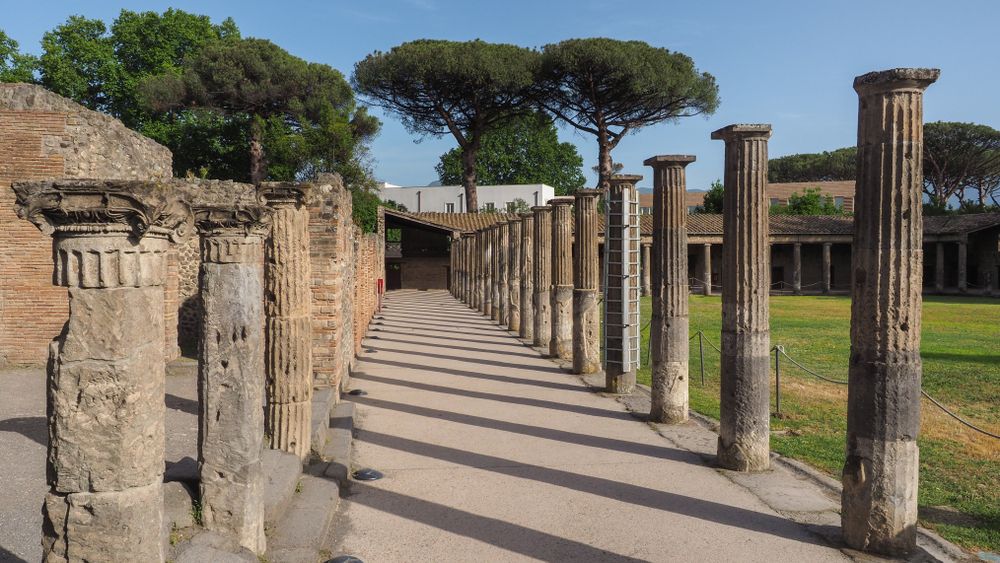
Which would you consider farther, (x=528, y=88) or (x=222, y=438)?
(x=528, y=88)

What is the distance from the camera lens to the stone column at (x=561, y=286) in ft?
43.3

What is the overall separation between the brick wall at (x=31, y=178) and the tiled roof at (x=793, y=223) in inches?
957

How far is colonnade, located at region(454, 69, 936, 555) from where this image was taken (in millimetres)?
4695

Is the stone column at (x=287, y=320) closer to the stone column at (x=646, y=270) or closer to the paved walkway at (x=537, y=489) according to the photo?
the paved walkway at (x=537, y=489)

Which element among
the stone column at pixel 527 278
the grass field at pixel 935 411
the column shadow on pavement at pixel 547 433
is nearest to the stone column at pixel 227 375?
the column shadow on pavement at pixel 547 433

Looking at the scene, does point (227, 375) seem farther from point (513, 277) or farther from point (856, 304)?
point (513, 277)

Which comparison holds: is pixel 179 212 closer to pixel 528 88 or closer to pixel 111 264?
pixel 111 264

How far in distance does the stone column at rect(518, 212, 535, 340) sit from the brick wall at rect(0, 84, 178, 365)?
29.5 feet

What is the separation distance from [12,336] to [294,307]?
6.75 metres

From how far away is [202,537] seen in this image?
3.90 metres

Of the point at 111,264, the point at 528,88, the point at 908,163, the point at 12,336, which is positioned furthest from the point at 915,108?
the point at 528,88

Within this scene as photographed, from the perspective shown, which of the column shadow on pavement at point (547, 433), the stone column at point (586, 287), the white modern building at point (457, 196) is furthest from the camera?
the white modern building at point (457, 196)

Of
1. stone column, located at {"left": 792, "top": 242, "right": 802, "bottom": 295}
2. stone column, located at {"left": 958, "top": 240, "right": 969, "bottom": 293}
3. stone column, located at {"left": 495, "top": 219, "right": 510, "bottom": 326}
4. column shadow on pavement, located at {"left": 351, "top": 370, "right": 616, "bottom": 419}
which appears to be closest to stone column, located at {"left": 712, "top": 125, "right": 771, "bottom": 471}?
column shadow on pavement, located at {"left": 351, "top": 370, "right": 616, "bottom": 419}

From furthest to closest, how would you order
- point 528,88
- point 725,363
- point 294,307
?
point 528,88
point 725,363
point 294,307
